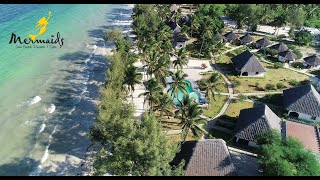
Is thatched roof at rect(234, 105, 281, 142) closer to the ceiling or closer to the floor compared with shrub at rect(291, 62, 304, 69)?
closer to the floor

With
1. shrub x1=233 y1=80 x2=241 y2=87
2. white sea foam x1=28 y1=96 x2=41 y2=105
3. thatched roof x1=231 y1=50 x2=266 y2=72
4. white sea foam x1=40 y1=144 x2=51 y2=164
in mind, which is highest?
thatched roof x1=231 y1=50 x2=266 y2=72

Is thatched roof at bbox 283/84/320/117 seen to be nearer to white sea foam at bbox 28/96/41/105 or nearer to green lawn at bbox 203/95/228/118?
green lawn at bbox 203/95/228/118

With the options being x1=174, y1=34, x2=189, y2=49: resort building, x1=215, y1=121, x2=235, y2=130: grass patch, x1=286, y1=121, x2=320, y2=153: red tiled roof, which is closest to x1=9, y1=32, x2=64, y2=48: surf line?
x1=174, y1=34, x2=189, y2=49: resort building

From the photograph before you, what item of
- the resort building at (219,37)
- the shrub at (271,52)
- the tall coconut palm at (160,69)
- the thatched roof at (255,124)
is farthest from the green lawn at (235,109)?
the resort building at (219,37)

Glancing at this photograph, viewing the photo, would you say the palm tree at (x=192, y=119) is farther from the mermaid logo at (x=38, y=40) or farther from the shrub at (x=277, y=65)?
the mermaid logo at (x=38, y=40)

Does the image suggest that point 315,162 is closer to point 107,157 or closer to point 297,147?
point 297,147

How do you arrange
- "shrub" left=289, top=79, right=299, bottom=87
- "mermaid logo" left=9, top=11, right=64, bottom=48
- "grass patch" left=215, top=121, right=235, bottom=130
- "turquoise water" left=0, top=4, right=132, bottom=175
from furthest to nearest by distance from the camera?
"mermaid logo" left=9, top=11, right=64, bottom=48, "shrub" left=289, top=79, right=299, bottom=87, "grass patch" left=215, top=121, right=235, bottom=130, "turquoise water" left=0, top=4, right=132, bottom=175

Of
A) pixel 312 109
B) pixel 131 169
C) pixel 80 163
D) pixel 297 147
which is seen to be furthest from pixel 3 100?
pixel 312 109
